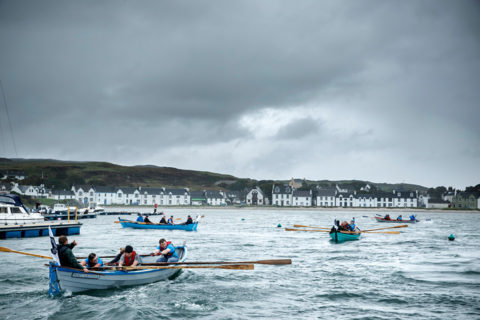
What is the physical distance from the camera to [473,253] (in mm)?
31656

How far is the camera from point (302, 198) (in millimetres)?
164000

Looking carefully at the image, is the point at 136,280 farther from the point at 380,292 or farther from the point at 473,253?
the point at 473,253

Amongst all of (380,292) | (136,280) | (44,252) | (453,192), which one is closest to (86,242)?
(44,252)

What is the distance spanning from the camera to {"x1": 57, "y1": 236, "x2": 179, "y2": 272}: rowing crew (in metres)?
15.9

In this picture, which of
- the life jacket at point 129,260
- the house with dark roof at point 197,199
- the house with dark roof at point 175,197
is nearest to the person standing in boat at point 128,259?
the life jacket at point 129,260

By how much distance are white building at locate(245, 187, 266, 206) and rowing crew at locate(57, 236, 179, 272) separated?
15499 centimetres

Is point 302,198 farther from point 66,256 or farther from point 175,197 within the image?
point 66,256

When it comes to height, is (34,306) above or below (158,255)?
below

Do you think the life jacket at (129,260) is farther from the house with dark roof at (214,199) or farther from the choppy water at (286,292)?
the house with dark roof at (214,199)

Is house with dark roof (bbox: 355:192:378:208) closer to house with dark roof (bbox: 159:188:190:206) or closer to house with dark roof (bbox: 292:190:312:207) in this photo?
house with dark roof (bbox: 292:190:312:207)

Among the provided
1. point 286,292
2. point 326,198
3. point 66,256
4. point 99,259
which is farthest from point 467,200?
point 66,256

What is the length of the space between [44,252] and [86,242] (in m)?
8.20

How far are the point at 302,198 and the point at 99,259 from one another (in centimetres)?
14983

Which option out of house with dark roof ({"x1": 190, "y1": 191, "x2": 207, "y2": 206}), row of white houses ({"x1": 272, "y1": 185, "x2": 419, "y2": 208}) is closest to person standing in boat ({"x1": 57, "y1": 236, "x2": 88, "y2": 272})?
row of white houses ({"x1": 272, "y1": 185, "x2": 419, "y2": 208})
